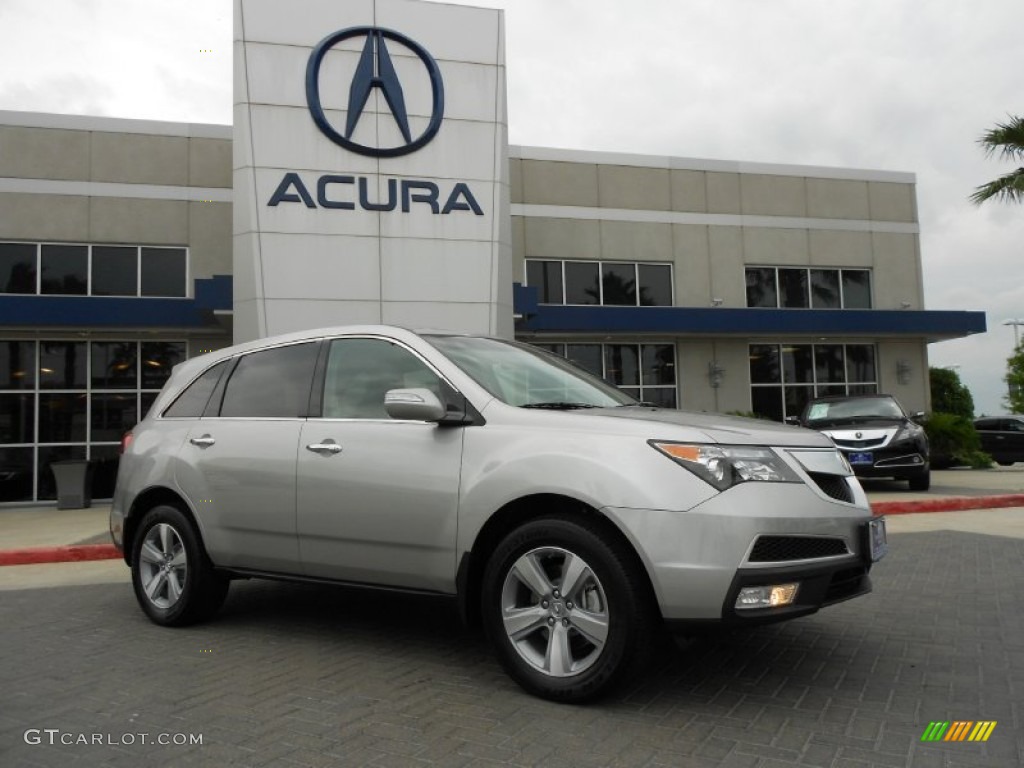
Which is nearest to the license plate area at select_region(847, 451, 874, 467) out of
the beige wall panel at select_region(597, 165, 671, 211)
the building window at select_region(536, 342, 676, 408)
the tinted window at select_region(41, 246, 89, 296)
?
the building window at select_region(536, 342, 676, 408)

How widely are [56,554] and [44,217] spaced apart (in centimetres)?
1056

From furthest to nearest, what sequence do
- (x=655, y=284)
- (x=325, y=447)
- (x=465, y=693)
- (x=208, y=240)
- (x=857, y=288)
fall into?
(x=857, y=288)
(x=655, y=284)
(x=208, y=240)
(x=325, y=447)
(x=465, y=693)

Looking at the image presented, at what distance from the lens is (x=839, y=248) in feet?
72.6

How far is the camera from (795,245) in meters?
21.8

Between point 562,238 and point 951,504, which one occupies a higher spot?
point 562,238

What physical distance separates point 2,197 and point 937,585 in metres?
18.0

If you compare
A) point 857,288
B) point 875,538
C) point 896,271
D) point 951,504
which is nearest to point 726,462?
point 875,538

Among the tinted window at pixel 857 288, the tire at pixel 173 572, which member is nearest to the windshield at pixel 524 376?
the tire at pixel 173 572

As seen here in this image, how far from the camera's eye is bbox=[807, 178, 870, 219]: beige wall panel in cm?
2206

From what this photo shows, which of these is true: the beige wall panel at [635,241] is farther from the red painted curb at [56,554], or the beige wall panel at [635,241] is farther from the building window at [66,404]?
the red painted curb at [56,554]

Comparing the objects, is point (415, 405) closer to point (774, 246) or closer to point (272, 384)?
point (272, 384)

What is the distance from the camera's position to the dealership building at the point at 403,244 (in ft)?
48.6

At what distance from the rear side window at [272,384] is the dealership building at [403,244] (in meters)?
9.47

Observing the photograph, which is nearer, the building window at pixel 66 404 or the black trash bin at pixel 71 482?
the black trash bin at pixel 71 482
